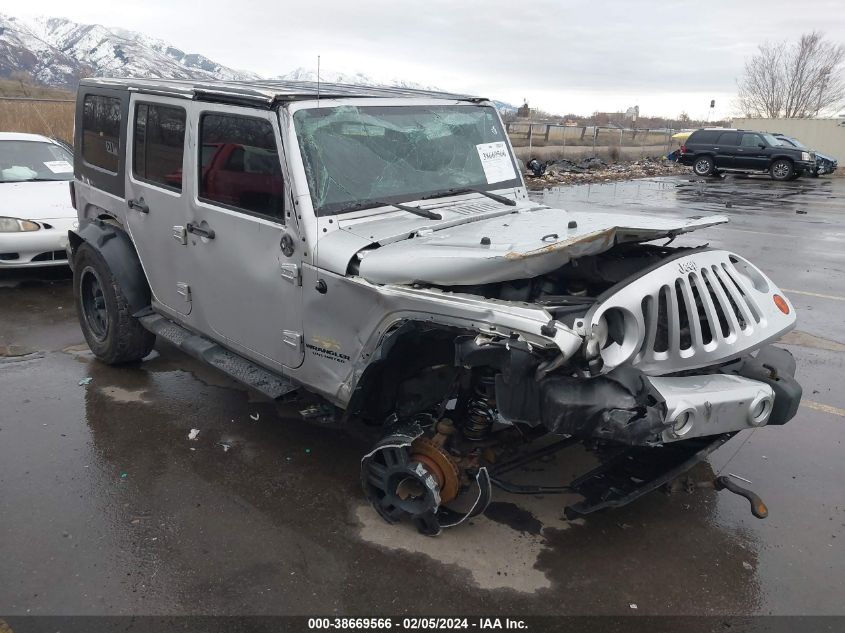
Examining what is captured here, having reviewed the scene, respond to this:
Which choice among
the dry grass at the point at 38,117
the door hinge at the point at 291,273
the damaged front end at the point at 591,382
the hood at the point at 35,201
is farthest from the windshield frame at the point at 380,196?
the dry grass at the point at 38,117

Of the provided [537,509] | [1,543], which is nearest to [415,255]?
[537,509]

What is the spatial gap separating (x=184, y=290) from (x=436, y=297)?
218 centimetres

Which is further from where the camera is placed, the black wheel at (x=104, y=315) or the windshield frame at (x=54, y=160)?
the windshield frame at (x=54, y=160)

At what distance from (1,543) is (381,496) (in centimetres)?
180

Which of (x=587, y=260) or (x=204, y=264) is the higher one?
(x=587, y=260)

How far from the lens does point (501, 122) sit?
473cm

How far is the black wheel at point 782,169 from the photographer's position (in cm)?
2355

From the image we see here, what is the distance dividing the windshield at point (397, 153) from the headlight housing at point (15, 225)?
5038 millimetres

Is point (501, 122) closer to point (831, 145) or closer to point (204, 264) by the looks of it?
point (204, 264)

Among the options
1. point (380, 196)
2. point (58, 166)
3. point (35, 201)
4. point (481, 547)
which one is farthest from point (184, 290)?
point (58, 166)

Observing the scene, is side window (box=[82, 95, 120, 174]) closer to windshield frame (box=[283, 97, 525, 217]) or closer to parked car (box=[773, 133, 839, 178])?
windshield frame (box=[283, 97, 525, 217])

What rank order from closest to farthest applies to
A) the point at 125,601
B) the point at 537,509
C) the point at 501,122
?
the point at 125,601, the point at 537,509, the point at 501,122

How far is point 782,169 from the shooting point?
931 inches

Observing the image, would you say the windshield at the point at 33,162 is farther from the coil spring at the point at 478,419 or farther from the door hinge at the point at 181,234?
the coil spring at the point at 478,419
